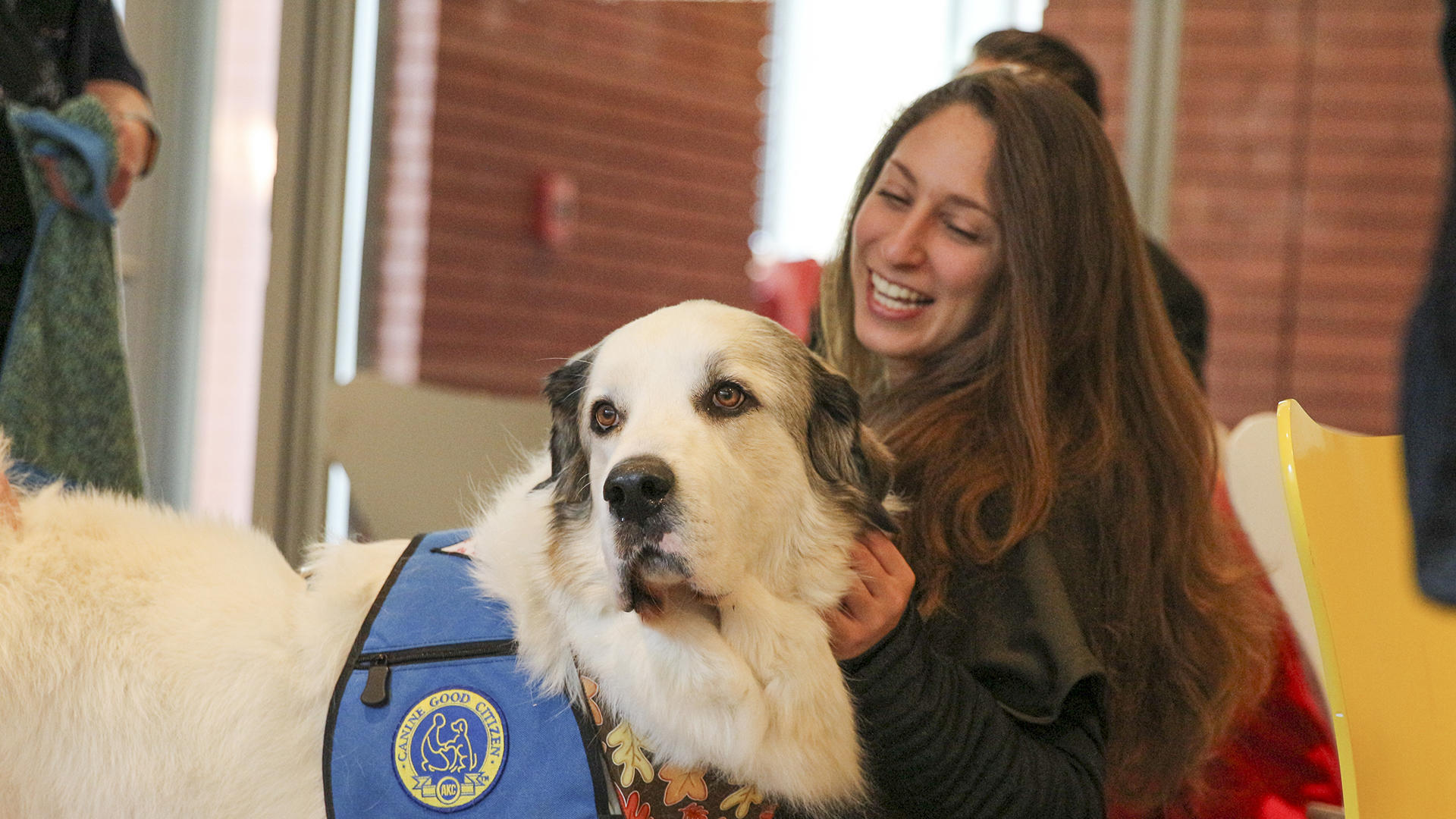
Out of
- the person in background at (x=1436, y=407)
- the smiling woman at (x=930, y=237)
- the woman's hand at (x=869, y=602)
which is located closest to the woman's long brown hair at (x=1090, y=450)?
the smiling woman at (x=930, y=237)

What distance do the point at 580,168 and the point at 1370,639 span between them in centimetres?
341

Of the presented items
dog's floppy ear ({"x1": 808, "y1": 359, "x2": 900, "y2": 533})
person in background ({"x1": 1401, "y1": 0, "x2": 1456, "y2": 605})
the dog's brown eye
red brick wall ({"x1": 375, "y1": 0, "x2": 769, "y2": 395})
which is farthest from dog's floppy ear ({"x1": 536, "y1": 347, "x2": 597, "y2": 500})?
red brick wall ({"x1": 375, "y1": 0, "x2": 769, "y2": 395})

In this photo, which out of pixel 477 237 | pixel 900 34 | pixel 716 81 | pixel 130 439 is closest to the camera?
pixel 130 439

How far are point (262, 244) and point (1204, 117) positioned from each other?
4.43 meters

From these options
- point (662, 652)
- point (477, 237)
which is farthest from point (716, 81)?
point (662, 652)

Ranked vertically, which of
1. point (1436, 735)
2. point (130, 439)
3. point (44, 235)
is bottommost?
point (1436, 735)

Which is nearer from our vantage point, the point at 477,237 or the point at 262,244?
the point at 262,244

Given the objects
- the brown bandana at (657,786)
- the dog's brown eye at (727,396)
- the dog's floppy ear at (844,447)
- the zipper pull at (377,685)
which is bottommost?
the brown bandana at (657,786)

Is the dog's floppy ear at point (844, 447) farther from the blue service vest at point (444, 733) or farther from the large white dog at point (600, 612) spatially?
the blue service vest at point (444, 733)

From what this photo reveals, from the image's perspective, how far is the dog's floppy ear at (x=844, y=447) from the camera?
1539 mm

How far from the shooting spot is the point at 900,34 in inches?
208

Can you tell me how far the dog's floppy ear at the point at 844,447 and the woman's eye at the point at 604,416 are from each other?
26 cm

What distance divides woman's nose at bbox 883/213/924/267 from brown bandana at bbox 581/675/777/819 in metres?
0.85

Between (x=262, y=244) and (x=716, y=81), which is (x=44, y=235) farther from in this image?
(x=716, y=81)
